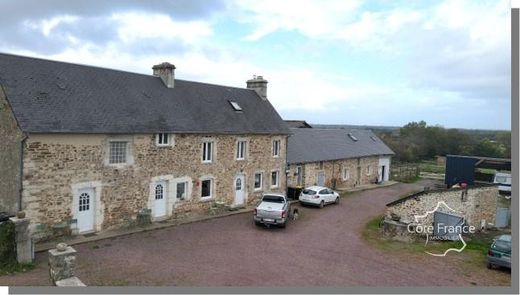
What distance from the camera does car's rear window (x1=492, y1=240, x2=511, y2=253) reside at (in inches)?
564

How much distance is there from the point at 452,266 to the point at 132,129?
13.5 m

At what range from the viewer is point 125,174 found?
17.8 meters

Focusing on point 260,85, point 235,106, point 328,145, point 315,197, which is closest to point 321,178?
point 328,145

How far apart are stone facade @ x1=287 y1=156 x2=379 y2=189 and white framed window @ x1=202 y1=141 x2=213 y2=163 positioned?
7.32 meters

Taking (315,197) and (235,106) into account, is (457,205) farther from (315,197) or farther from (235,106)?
(235,106)

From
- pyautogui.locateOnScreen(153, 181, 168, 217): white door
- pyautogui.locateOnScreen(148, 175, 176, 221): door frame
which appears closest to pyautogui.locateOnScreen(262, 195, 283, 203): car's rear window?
Answer: pyautogui.locateOnScreen(148, 175, 176, 221): door frame

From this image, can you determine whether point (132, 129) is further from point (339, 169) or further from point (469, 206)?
point (339, 169)

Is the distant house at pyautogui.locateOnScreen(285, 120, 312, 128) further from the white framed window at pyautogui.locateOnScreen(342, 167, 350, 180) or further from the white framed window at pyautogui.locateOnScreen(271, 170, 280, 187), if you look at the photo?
the white framed window at pyautogui.locateOnScreen(271, 170, 280, 187)

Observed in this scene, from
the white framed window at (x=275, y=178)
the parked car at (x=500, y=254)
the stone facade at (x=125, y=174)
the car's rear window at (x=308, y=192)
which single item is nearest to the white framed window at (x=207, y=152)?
the stone facade at (x=125, y=174)

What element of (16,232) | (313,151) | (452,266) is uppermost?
(313,151)

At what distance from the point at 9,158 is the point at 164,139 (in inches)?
248

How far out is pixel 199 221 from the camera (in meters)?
20.0

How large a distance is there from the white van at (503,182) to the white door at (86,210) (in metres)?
30.1

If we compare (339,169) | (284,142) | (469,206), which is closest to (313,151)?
(339,169)
